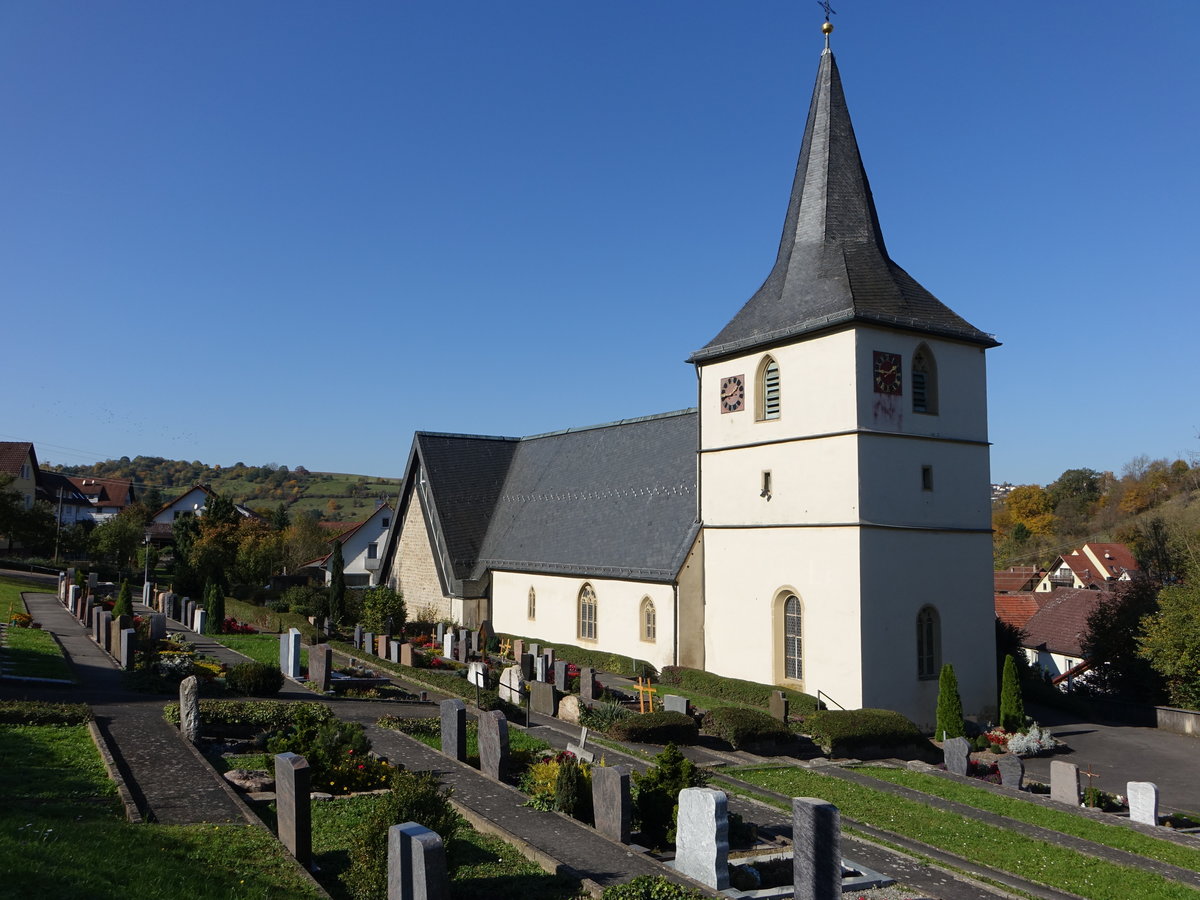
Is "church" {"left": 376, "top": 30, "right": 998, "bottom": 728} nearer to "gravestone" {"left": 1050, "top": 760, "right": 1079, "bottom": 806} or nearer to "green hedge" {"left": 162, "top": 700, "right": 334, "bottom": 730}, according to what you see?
"gravestone" {"left": 1050, "top": 760, "right": 1079, "bottom": 806}

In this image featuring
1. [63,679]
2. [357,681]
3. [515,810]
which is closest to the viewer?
[515,810]

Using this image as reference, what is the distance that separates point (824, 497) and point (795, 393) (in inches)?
123

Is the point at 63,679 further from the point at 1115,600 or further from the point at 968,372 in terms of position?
the point at 1115,600

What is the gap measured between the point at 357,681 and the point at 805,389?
569 inches

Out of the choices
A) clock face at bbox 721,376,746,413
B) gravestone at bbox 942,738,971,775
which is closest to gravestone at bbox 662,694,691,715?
gravestone at bbox 942,738,971,775

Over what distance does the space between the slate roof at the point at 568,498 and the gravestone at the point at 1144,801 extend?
1424cm

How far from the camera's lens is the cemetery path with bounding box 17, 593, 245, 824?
11398 mm

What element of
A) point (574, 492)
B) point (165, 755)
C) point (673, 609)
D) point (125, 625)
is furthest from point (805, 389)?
point (125, 625)

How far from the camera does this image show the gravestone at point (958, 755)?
19.6m

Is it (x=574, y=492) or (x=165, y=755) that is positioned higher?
(x=574, y=492)

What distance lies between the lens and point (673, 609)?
28797 mm

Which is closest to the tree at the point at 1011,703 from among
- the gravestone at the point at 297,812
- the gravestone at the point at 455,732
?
the gravestone at the point at 455,732

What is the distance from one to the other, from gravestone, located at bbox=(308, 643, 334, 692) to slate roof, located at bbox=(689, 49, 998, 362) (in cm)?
1417

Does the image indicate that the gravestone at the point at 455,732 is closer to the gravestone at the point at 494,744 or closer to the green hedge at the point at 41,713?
the gravestone at the point at 494,744
